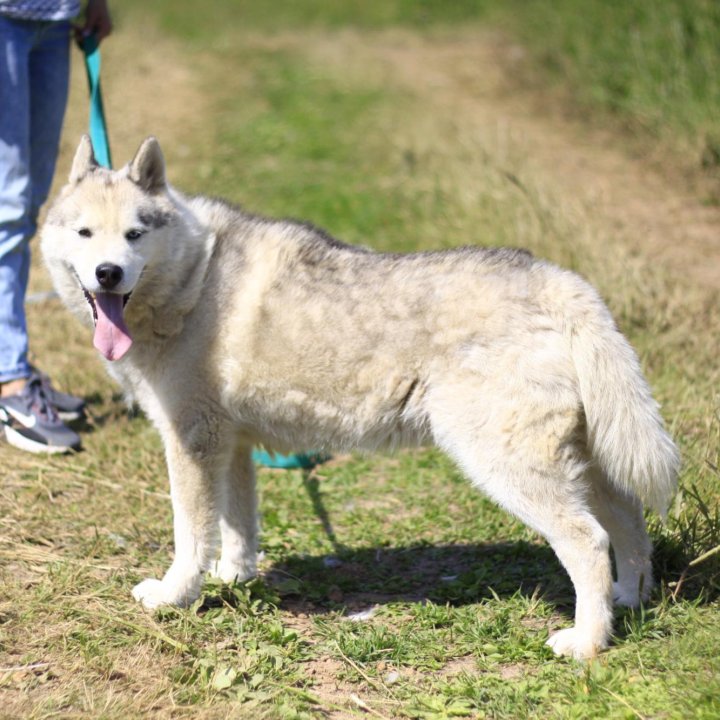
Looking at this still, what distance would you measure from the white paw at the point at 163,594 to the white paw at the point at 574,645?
134 centimetres

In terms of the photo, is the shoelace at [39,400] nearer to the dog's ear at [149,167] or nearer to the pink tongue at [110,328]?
the pink tongue at [110,328]

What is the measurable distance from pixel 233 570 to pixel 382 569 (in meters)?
0.65

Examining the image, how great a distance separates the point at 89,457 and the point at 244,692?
235 cm

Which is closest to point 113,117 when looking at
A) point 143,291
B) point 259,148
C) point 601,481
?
point 259,148

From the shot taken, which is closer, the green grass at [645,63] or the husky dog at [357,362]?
the husky dog at [357,362]

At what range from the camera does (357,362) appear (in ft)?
12.1

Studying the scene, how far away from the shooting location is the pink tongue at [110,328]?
377 cm

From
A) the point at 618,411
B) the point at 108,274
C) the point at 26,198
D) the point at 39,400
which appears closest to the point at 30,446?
the point at 39,400

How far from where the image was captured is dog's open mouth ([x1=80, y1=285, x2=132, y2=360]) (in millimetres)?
3766

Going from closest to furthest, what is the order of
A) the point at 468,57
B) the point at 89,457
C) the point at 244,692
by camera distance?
Answer: the point at 244,692, the point at 89,457, the point at 468,57

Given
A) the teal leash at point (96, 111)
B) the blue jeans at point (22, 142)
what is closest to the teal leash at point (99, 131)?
the teal leash at point (96, 111)

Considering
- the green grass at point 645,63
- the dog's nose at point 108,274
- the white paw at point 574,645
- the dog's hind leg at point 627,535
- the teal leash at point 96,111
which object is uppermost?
the teal leash at point 96,111

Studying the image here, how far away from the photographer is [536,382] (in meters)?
3.45

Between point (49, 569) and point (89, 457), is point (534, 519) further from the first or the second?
point (89, 457)
